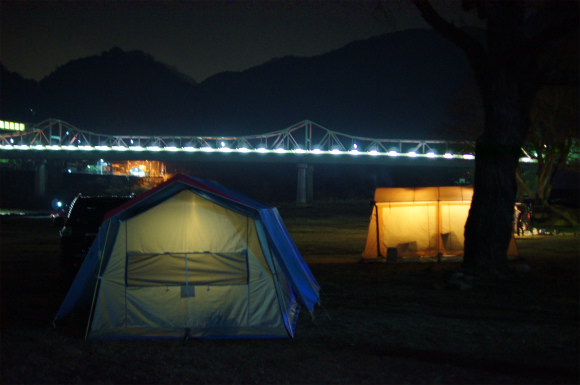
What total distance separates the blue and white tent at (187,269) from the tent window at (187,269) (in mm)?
13

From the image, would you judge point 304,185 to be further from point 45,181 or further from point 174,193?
point 174,193

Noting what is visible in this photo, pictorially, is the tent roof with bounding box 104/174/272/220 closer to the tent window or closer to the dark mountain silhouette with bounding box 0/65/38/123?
the tent window

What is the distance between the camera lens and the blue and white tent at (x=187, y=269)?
24.3ft

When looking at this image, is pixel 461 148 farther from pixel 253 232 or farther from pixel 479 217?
pixel 253 232

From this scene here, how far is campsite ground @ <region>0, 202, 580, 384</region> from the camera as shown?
5.85 metres

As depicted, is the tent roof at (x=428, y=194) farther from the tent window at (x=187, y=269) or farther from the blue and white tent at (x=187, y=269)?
the tent window at (x=187, y=269)

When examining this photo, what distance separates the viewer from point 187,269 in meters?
7.71

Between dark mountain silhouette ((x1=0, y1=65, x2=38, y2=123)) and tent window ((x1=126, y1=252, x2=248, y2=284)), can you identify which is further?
dark mountain silhouette ((x1=0, y1=65, x2=38, y2=123))

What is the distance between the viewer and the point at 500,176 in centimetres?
1171

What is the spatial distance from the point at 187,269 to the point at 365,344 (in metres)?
2.57

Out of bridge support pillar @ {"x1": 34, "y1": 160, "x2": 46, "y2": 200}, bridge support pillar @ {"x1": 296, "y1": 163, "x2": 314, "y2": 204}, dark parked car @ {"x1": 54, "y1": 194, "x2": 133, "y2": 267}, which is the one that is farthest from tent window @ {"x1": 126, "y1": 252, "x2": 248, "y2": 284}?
bridge support pillar @ {"x1": 34, "y1": 160, "x2": 46, "y2": 200}

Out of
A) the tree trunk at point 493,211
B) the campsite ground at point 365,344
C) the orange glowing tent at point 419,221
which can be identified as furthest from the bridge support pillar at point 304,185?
the campsite ground at point 365,344

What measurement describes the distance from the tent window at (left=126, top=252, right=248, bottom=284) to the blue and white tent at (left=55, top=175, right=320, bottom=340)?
0.04 ft

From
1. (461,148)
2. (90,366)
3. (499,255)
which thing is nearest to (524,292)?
(499,255)
